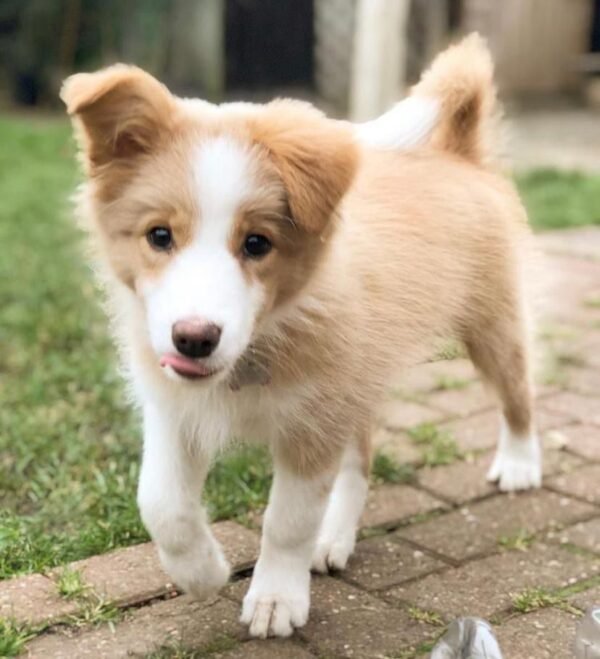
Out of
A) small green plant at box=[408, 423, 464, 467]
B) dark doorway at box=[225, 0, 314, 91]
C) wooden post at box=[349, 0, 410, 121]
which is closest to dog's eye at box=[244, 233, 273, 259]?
small green plant at box=[408, 423, 464, 467]

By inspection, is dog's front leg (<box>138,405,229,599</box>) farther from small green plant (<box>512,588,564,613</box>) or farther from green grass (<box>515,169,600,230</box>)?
green grass (<box>515,169,600,230</box>)

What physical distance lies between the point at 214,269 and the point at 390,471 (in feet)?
5.13

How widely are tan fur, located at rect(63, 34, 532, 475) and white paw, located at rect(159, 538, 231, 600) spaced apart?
0.90ft

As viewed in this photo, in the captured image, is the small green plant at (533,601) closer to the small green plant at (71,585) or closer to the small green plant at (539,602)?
the small green plant at (539,602)

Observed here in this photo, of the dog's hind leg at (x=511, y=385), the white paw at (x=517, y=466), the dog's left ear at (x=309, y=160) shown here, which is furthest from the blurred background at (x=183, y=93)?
the dog's left ear at (x=309, y=160)

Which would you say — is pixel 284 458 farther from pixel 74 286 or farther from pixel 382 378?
pixel 74 286

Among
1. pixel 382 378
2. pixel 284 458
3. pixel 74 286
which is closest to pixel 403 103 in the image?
pixel 382 378

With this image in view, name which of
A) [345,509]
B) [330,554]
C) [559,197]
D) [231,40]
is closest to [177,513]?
[330,554]

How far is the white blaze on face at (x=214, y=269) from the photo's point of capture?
2152mm

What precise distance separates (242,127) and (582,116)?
11047 millimetres

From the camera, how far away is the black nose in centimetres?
212

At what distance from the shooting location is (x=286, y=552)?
2643 mm

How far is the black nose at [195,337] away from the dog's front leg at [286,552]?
55 centimetres

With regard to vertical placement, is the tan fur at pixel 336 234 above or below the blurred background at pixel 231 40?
above
